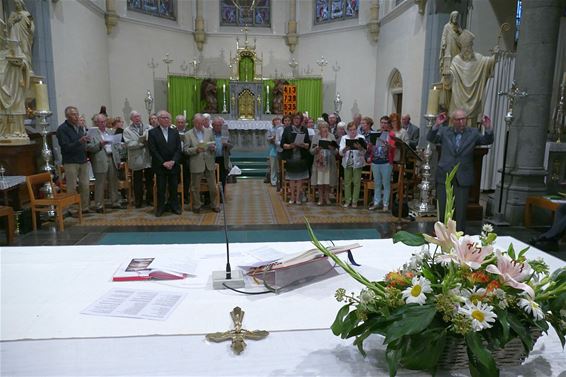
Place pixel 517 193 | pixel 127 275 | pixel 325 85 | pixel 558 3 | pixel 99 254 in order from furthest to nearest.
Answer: pixel 325 85, pixel 517 193, pixel 558 3, pixel 99 254, pixel 127 275

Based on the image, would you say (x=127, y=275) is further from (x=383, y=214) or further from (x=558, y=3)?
(x=558, y=3)

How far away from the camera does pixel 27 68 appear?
277 inches

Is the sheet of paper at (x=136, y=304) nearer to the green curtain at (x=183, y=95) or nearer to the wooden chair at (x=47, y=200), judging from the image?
the wooden chair at (x=47, y=200)

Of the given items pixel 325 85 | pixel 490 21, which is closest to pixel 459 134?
pixel 490 21

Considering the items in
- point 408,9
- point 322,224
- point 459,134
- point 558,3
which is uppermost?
point 408,9

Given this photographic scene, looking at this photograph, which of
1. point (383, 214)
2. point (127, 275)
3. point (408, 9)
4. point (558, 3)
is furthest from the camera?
point (408, 9)

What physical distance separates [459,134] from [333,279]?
380 centimetres

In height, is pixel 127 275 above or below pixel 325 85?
below

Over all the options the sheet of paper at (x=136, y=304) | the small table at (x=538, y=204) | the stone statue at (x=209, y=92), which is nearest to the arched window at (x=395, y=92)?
the stone statue at (x=209, y=92)

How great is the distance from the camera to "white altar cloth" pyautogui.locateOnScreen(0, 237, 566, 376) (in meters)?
1.31

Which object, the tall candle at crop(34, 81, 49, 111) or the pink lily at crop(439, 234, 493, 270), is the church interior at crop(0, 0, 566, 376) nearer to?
the tall candle at crop(34, 81, 49, 111)

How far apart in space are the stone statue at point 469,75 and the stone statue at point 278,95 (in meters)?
8.04

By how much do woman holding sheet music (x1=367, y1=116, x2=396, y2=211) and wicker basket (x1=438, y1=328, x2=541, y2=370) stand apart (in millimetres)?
5707

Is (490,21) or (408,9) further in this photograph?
(408,9)
